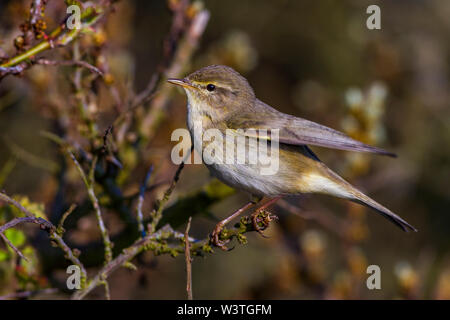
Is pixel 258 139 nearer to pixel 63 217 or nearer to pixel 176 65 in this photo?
pixel 176 65

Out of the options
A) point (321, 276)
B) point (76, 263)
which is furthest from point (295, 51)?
point (76, 263)

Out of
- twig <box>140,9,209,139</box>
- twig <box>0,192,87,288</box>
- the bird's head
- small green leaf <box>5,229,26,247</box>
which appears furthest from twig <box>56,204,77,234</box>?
twig <box>140,9,209,139</box>

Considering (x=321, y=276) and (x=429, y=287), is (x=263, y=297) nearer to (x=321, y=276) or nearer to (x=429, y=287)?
(x=321, y=276)

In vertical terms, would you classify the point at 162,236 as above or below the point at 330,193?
below

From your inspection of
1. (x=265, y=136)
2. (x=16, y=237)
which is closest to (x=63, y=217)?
(x=16, y=237)

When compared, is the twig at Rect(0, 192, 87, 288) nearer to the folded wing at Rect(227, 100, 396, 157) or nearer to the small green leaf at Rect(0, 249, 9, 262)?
the small green leaf at Rect(0, 249, 9, 262)

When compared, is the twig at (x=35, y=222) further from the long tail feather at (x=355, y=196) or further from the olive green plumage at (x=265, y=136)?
the long tail feather at (x=355, y=196)
